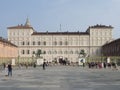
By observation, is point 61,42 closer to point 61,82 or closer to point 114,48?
point 114,48

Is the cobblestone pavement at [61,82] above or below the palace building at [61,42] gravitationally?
below

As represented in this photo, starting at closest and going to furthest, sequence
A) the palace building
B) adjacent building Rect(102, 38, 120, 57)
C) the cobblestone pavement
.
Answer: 1. the cobblestone pavement
2. adjacent building Rect(102, 38, 120, 57)
3. the palace building

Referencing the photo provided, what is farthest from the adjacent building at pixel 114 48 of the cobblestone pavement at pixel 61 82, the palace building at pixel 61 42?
the cobblestone pavement at pixel 61 82

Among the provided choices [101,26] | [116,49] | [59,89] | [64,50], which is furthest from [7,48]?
[59,89]

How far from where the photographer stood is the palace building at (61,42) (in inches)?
5551

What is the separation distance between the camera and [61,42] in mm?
144375

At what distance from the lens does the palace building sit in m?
141

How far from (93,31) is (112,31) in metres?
6.87

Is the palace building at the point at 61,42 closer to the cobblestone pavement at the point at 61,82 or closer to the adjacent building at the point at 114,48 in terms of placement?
the adjacent building at the point at 114,48

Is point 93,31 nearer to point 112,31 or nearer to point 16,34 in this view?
point 112,31

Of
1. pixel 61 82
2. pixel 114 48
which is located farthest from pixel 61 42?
pixel 61 82

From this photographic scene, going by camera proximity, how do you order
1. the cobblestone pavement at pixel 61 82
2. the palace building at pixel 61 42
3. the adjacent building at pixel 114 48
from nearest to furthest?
the cobblestone pavement at pixel 61 82
the adjacent building at pixel 114 48
the palace building at pixel 61 42

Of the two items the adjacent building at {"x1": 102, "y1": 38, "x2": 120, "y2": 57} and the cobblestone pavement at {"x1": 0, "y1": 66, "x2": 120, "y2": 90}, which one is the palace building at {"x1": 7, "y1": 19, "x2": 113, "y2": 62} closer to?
the adjacent building at {"x1": 102, "y1": 38, "x2": 120, "y2": 57}

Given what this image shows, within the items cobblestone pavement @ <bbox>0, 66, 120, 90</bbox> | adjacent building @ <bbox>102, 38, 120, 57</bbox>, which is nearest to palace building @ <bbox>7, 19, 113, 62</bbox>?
adjacent building @ <bbox>102, 38, 120, 57</bbox>
